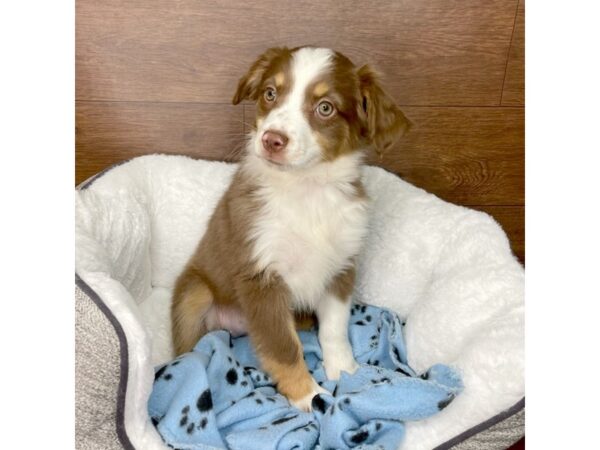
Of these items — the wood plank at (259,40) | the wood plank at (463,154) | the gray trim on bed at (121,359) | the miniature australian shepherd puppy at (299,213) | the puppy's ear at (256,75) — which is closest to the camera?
the gray trim on bed at (121,359)

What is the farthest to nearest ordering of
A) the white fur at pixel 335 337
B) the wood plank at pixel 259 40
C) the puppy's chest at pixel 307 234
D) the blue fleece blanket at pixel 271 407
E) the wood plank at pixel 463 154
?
the wood plank at pixel 463 154, the wood plank at pixel 259 40, the white fur at pixel 335 337, the puppy's chest at pixel 307 234, the blue fleece blanket at pixel 271 407

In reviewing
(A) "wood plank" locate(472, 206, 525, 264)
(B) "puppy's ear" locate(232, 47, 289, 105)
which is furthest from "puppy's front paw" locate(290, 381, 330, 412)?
(A) "wood plank" locate(472, 206, 525, 264)

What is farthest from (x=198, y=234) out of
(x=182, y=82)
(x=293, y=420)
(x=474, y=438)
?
(x=474, y=438)

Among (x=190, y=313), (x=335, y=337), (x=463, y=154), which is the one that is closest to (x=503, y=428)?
(x=335, y=337)

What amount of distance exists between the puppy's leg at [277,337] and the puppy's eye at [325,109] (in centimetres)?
69

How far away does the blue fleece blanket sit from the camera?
1994 millimetres

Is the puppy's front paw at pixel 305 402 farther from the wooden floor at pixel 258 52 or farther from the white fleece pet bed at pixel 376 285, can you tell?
the wooden floor at pixel 258 52

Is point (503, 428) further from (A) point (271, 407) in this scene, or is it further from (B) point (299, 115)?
(B) point (299, 115)

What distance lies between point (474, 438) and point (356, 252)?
94cm

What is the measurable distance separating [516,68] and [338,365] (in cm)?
197

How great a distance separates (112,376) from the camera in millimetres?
1754

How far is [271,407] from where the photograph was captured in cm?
224

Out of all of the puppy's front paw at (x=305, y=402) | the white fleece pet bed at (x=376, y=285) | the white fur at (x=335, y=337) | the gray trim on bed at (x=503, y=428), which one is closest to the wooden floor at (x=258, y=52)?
the white fleece pet bed at (x=376, y=285)

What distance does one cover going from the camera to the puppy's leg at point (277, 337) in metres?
2.29
